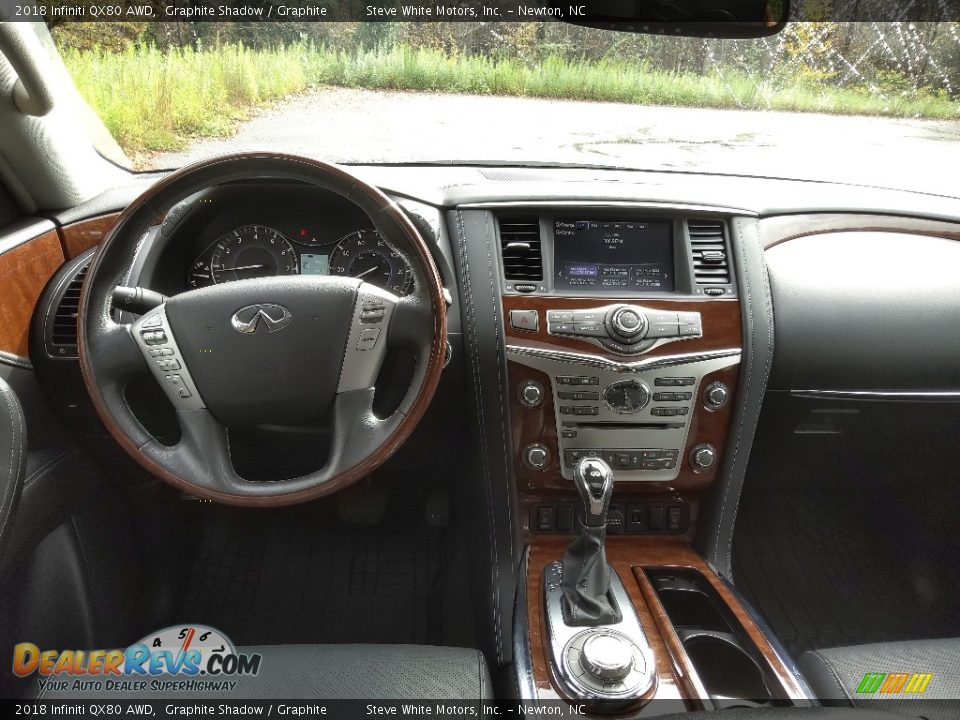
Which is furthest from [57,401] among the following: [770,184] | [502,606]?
[770,184]

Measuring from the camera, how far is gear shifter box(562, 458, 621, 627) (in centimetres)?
169

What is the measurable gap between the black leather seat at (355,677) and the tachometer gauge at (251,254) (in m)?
0.97

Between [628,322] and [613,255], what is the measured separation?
0.23 m

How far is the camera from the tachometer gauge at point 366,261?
1.99 metres

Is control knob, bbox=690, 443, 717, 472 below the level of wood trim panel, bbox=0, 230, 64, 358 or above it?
below

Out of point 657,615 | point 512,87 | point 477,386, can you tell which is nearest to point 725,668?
point 657,615

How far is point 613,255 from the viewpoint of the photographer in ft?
6.92

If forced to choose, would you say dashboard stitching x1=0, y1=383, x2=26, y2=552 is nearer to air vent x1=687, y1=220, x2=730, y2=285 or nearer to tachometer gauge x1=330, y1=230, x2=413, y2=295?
tachometer gauge x1=330, y1=230, x2=413, y2=295

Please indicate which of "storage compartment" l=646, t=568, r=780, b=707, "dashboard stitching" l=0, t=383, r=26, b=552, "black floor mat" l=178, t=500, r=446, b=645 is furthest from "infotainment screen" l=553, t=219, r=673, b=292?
"dashboard stitching" l=0, t=383, r=26, b=552

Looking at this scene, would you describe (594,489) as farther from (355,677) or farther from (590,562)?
(355,677)

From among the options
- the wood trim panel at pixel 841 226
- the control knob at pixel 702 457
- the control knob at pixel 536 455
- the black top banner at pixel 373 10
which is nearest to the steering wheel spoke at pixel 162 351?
the black top banner at pixel 373 10

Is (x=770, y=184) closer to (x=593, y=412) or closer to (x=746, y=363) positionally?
(x=746, y=363)

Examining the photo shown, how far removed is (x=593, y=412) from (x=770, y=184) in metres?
1.00

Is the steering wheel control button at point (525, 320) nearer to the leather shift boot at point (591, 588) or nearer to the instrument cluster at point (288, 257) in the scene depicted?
the instrument cluster at point (288, 257)
